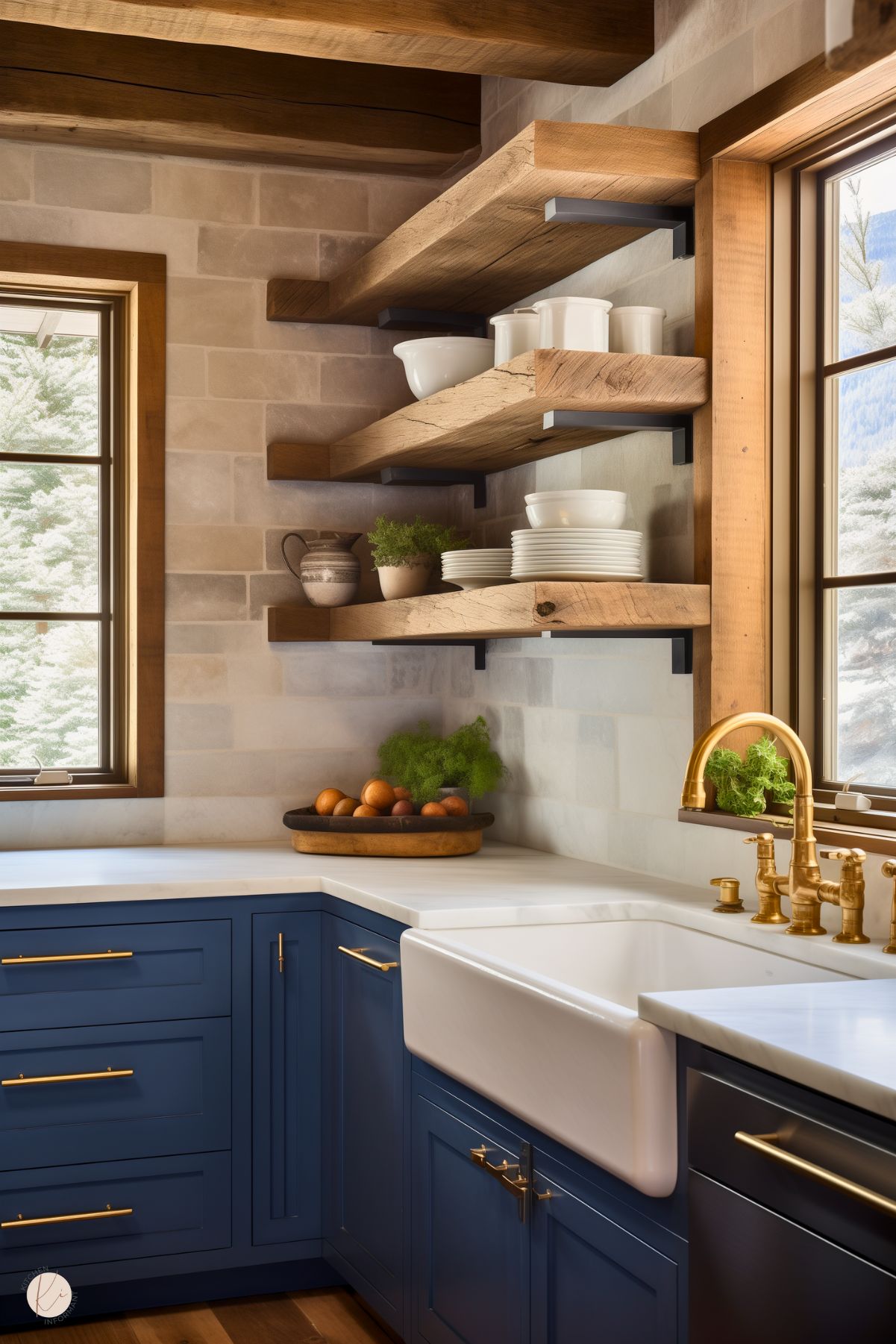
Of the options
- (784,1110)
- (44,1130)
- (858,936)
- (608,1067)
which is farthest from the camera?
(44,1130)

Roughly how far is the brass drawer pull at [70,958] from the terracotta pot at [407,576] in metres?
1.08

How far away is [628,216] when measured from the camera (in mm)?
2631

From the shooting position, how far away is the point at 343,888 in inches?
111

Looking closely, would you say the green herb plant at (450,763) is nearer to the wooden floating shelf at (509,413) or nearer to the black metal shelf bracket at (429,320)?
the wooden floating shelf at (509,413)

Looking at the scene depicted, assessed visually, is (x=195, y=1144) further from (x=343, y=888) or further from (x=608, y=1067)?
(x=608, y=1067)

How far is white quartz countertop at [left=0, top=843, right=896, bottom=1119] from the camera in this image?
4.75ft

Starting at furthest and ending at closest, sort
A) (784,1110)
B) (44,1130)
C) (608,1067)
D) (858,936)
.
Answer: (44,1130)
(858,936)
(608,1067)
(784,1110)

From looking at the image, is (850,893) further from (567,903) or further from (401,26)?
(401,26)

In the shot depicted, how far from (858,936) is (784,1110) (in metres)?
0.65

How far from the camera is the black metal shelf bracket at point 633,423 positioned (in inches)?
100

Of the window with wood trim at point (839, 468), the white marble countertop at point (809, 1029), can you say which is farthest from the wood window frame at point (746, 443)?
the white marble countertop at point (809, 1029)

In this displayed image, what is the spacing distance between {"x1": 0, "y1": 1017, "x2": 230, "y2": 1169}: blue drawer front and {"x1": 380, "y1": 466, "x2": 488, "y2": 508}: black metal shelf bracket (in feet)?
4.46

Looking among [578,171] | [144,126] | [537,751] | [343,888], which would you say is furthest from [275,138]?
[343,888]

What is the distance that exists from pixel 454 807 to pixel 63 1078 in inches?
41.6
